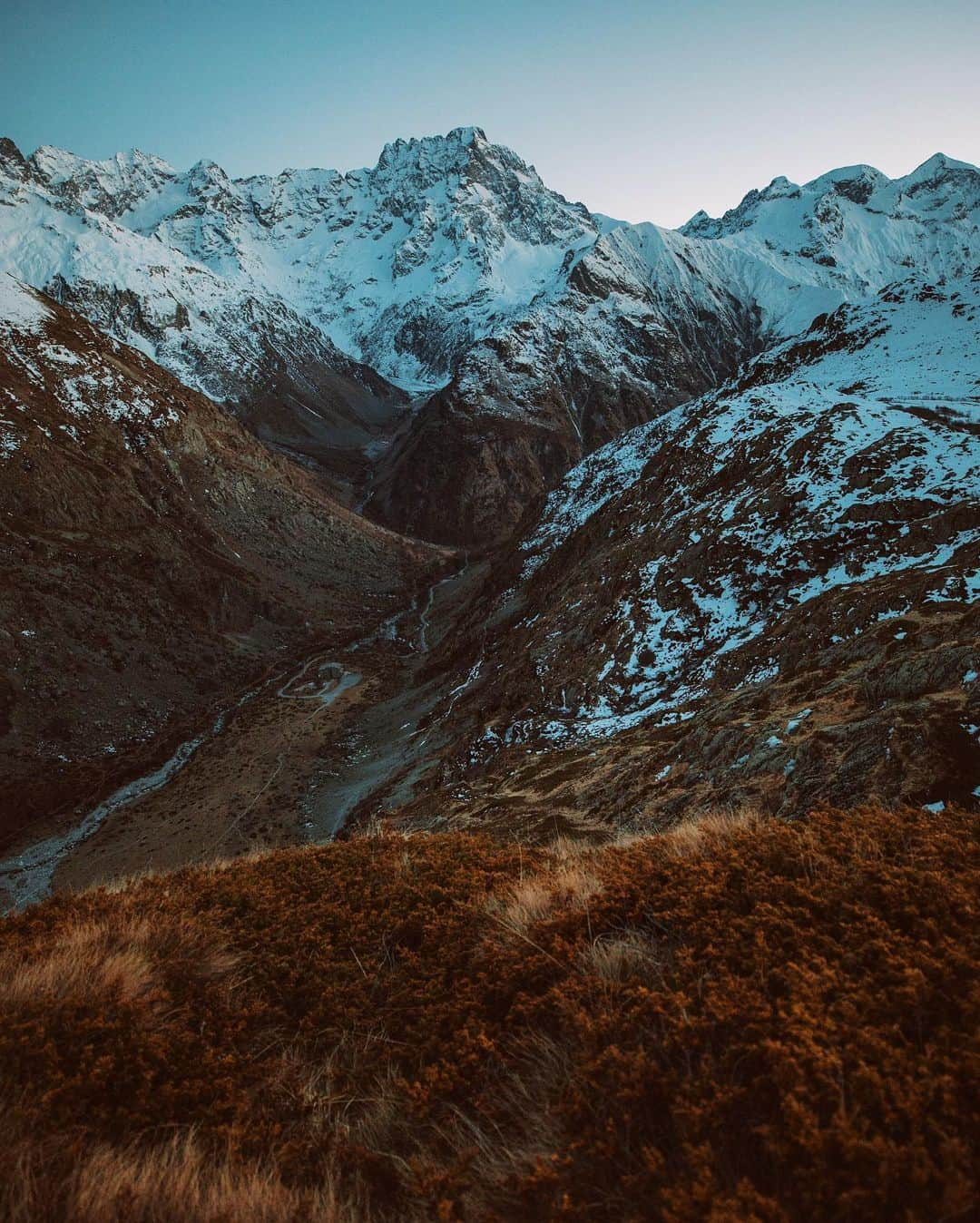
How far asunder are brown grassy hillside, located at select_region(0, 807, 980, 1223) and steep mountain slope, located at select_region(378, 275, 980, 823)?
312cm

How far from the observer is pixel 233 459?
7494 centimetres

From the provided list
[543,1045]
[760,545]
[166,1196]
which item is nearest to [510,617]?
[760,545]

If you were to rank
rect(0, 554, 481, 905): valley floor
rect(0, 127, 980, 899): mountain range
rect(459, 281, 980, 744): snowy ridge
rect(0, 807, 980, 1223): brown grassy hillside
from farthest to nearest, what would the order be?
rect(0, 554, 481, 905): valley floor < rect(459, 281, 980, 744): snowy ridge < rect(0, 127, 980, 899): mountain range < rect(0, 807, 980, 1223): brown grassy hillside

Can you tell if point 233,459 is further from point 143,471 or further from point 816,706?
point 816,706

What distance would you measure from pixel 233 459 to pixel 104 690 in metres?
41.6

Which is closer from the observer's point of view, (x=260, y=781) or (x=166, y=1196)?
(x=166, y=1196)

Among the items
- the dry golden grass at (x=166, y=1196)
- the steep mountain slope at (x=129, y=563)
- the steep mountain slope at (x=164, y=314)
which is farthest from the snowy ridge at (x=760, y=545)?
the steep mountain slope at (x=164, y=314)

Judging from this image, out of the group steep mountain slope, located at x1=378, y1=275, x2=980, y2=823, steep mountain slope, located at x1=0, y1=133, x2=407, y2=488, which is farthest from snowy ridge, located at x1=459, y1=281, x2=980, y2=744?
steep mountain slope, located at x1=0, y1=133, x2=407, y2=488

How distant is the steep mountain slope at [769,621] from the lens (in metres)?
8.16

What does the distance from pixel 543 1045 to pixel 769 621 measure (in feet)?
55.7

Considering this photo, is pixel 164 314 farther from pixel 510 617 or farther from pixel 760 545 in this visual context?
pixel 760 545

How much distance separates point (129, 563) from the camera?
2073 inches

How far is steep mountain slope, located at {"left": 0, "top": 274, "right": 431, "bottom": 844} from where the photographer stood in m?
38.2

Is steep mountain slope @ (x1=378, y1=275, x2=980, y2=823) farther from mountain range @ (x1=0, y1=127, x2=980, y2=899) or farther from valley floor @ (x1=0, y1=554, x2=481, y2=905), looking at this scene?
valley floor @ (x1=0, y1=554, x2=481, y2=905)
